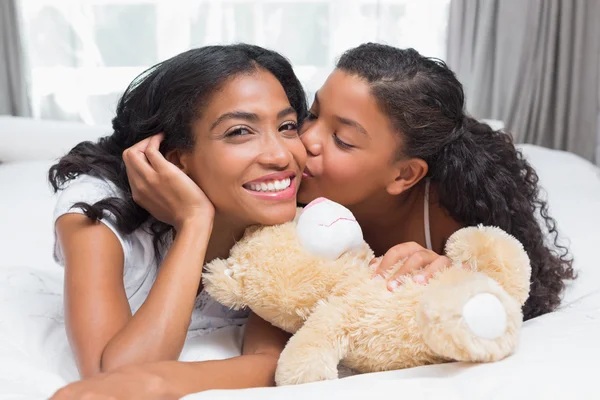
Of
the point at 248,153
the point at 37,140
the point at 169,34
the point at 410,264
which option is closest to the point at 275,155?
the point at 248,153

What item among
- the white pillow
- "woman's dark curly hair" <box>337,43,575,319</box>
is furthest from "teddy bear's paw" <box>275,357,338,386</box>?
the white pillow

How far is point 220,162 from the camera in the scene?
1294 millimetres

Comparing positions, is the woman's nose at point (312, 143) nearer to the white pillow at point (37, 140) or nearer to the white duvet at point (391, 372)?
the white duvet at point (391, 372)

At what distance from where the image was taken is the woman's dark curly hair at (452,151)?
58.1 inches

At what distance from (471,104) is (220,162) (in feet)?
6.66

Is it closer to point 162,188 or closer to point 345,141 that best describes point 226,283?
point 162,188

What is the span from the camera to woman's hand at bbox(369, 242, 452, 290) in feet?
3.77

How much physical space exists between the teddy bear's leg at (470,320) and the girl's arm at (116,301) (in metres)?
0.42

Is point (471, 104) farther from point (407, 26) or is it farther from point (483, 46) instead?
point (407, 26)

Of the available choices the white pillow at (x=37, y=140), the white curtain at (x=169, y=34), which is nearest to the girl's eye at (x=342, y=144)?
the white pillow at (x=37, y=140)

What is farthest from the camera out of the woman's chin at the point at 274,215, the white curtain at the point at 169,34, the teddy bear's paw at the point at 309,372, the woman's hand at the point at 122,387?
the white curtain at the point at 169,34

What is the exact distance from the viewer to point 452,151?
1.52 metres

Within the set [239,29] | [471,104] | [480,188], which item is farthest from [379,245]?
[239,29]

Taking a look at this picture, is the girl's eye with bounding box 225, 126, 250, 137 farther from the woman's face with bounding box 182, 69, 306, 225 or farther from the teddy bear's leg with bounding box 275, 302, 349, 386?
the teddy bear's leg with bounding box 275, 302, 349, 386
